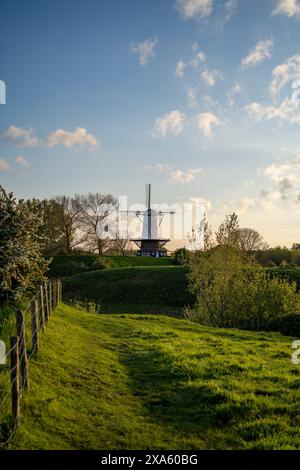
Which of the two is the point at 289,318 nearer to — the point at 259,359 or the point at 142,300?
the point at 259,359

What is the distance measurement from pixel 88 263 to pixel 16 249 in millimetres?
56929

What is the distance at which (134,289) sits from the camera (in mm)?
53062

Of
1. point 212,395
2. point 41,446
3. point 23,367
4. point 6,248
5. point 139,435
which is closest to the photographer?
point 41,446

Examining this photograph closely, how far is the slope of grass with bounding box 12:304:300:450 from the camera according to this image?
912cm

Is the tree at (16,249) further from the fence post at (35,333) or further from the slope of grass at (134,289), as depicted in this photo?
the slope of grass at (134,289)

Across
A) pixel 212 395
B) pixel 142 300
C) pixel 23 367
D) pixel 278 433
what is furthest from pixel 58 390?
pixel 142 300

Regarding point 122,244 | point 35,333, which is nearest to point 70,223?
point 122,244

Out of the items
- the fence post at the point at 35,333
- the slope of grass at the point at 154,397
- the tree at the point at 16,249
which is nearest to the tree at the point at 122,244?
the tree at the point at 16,249

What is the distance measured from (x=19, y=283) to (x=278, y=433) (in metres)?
12.1

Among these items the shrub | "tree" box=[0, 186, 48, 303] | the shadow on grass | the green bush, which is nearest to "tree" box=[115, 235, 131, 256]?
the shrub

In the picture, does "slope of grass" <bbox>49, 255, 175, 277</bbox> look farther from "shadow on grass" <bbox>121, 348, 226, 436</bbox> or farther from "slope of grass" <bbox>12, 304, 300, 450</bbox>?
"shadow on grass" <bbox>121, 348, 226, 436</bbox>

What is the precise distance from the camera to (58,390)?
11.0m

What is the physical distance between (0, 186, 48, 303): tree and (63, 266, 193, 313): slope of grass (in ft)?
86.5

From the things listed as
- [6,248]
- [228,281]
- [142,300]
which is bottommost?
[142,300]
